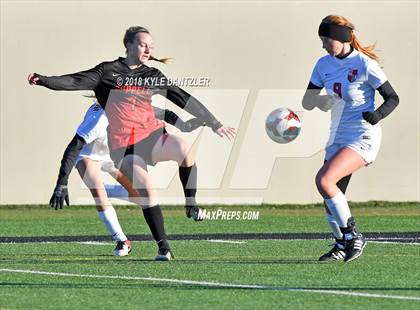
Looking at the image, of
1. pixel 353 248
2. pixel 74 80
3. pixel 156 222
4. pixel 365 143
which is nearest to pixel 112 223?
pixel 156 222

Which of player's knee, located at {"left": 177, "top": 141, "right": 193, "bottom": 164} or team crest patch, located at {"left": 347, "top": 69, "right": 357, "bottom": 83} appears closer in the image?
team crest patch, located at {"left": 347, "top": 69, "right": 357, "bottom": 83}

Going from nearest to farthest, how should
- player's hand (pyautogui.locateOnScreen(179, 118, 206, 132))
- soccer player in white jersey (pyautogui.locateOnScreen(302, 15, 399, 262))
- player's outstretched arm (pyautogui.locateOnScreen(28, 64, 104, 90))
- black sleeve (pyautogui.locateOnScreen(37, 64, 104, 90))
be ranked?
soccer player in white jersey (pyautogui.locateOnScreen(302, 15, 399, 262))
player's outstretched arm (pyautogui.locateOnScreen(28, 64, 104, 90))
black sleeve (pyautogui.locateOnScreen(37, 64, 104, 90))
player's hand (pyautogui.locateOnScreen(179, 118, 206, 132))

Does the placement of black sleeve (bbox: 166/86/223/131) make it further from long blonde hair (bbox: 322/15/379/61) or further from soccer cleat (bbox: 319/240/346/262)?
soccer cleat (bbox: 319/240/346/262)

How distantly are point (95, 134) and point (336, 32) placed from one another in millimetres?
2737

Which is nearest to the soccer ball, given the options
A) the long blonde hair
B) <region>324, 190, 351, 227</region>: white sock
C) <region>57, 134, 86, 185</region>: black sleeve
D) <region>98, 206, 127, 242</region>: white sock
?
the long blonde hair

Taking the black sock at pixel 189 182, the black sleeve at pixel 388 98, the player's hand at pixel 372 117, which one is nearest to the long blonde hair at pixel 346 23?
the black sleeve at pixel 388 98

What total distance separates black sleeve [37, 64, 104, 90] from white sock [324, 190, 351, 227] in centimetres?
263

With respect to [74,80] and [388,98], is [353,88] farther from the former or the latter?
[74,80]

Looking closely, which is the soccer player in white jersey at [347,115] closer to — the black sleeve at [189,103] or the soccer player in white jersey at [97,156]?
the black sleeve at [189,103]

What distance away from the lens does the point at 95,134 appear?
40.4 feet

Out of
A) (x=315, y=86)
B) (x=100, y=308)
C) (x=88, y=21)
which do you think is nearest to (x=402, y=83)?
(x=88, y=21)

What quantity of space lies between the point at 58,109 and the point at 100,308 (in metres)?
12.0

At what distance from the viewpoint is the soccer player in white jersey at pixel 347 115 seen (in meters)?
11.1

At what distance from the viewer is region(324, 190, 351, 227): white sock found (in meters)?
11.2
